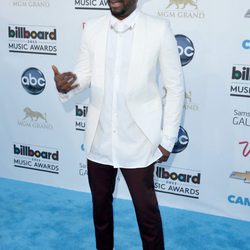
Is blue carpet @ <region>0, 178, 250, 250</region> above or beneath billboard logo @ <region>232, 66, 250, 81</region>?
beneath

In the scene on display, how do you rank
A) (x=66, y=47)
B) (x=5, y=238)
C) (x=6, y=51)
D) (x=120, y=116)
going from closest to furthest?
(x=120, y=116), (x=5, y=238), (x=66, y=47), (x=6, y=51)

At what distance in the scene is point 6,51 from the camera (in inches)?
137

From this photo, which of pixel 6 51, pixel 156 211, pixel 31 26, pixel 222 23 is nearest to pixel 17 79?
pixel 6 51

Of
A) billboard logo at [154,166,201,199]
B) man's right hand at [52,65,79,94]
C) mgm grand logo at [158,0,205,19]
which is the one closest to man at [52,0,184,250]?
man's right hand at [52,65,79,94]

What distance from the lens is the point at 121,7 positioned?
1.81m

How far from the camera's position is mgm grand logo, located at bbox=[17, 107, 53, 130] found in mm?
3498

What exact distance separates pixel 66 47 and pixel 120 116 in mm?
1554

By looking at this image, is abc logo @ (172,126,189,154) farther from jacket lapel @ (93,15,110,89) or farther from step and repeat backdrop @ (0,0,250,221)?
jacket lapel @ (93,15,110,89)

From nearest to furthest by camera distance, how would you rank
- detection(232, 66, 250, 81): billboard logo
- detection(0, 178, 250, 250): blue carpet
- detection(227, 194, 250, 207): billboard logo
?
detection(0, 178, 250, 250): blue carpet, detection(232, 66, 250, 81): billboard logo, detection(227, 194, 250, 207): billboard logo

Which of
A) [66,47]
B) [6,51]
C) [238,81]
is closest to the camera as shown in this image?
[238,81]

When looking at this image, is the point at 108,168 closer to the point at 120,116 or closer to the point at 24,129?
the point at 120,116

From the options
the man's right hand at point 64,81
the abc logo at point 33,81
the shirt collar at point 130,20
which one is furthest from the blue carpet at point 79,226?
the shirt collar at point 130,20

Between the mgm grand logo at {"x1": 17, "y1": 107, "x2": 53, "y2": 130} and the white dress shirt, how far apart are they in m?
1.64

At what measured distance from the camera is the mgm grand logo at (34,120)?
350cm
